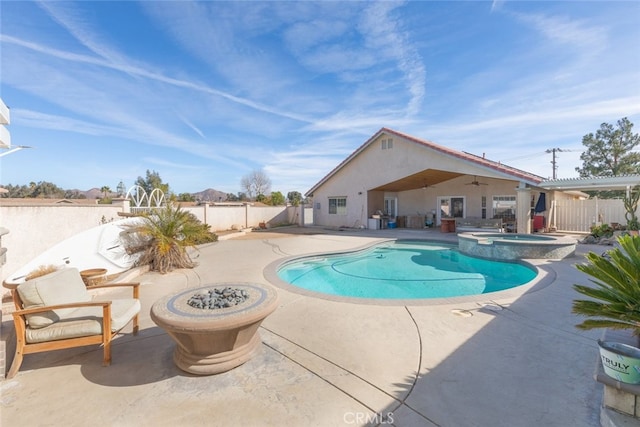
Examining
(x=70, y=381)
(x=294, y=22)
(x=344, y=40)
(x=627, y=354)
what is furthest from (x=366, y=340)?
(x=344, y=40)

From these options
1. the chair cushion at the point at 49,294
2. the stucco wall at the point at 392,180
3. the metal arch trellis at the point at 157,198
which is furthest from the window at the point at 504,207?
the chair cushion at the point at 49,294

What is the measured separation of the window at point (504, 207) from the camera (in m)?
18.8

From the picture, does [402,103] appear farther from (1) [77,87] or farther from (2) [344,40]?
(1) [77,87]

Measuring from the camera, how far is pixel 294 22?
10797 millimetres

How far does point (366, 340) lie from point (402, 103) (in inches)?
669

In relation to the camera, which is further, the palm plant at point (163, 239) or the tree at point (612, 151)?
the tree at point (612, 151)

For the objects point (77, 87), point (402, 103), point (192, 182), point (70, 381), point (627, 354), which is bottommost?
point (70, 381)

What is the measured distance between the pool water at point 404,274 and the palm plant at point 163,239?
3.31 meters

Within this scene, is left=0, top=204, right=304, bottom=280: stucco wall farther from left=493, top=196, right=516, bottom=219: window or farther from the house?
left=493, top=196, right=516, bottom=219: window

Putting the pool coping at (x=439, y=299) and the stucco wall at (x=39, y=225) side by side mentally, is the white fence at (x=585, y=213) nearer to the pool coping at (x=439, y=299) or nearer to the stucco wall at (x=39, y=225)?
the pool coping at (x=439, y=299)

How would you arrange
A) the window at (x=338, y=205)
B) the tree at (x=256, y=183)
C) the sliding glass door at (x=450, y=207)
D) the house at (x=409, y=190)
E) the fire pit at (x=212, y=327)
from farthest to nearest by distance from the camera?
the tree at (x=256, y=183) → the window at (x=338, y=205) → the sliding glass door at (x=450, y=207) → the house at (x=409, y=190) → the fire pit at (x=212, y=327)

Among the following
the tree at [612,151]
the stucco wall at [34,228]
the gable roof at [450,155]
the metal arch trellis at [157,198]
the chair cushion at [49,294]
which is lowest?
the chair cushion at [49,294]

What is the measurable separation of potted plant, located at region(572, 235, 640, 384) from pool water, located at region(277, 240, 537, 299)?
4.72 m

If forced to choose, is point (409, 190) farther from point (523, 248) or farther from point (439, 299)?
point (439, 299)
